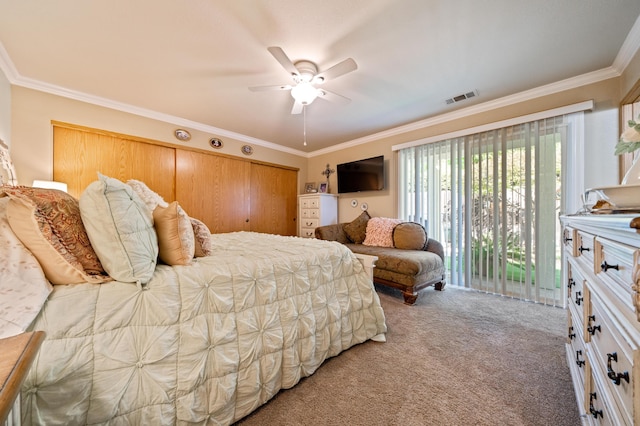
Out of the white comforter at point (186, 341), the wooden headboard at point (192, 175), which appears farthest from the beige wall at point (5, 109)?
the white comforter at point (186, 341)

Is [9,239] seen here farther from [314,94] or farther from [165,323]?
[314,94]

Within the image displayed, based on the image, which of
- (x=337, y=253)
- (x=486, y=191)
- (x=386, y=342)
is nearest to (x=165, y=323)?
(x=337, y=253)

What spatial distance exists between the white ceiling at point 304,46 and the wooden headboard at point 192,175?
55cm

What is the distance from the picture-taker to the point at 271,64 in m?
2.15

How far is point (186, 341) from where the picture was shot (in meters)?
1.00

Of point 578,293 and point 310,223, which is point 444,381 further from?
point 310,223

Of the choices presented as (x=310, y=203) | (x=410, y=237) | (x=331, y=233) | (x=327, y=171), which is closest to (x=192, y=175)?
(x=310, y=203)

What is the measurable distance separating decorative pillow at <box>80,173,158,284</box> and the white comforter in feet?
0.22

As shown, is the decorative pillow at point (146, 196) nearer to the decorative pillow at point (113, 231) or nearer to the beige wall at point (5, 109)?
the decorative pillow at point (113, 231)

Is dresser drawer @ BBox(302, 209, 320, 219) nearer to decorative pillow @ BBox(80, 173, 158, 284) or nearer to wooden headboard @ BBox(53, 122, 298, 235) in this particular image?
wooden headboard @ BBox(53, 122, 298, 235)

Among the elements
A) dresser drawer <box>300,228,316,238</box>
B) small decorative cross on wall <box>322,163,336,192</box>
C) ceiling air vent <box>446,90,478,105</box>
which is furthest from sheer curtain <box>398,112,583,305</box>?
dresser drawer <box>300,228,316,238</box>

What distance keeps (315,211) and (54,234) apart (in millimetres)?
3782

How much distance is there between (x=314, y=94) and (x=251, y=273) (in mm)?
1754

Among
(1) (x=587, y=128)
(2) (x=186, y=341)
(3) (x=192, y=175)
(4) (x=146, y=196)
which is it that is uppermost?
(1) (x=587, y=128)
